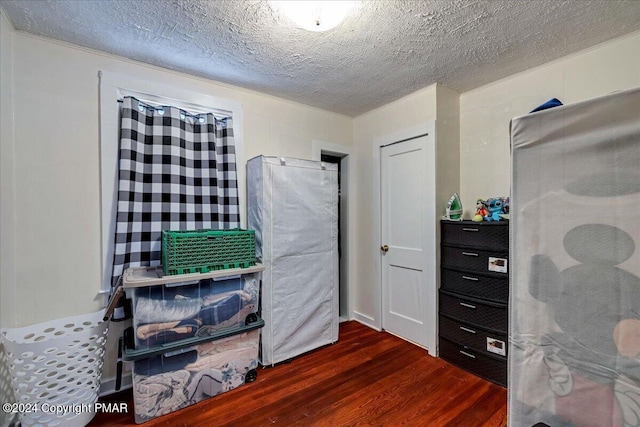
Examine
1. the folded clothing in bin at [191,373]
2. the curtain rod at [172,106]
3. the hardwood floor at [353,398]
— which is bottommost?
the hardwood floor at [353,398]

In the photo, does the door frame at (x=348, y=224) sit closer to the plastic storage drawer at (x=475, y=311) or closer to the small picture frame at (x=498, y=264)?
the plastic storage drawer at (x=475, y=311)

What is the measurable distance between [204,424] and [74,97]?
92.1 inches

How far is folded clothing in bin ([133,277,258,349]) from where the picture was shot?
1.76 metres

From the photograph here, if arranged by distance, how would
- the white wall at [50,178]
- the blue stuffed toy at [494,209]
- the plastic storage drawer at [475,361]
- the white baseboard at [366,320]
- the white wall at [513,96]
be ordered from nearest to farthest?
the white wall at [50,178], the white wall at [513,96], the plastic storage drawer at [475,361], the blue stuffed toy at [494,209], the white baseboard at [366,320]

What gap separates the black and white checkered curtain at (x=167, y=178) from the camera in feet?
6.61

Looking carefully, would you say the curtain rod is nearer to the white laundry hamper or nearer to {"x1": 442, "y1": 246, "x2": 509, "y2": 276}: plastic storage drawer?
the white laundry hamper

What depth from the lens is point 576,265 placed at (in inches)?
36.5

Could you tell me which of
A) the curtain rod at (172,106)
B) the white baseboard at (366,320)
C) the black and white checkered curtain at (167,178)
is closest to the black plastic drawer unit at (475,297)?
the white baseboard at (366,320)

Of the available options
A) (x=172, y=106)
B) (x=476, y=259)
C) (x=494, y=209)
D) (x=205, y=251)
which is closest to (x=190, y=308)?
(x=205, y=251)

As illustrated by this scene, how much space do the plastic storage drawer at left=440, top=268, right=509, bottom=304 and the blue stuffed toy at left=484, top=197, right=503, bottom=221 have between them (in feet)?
1.53

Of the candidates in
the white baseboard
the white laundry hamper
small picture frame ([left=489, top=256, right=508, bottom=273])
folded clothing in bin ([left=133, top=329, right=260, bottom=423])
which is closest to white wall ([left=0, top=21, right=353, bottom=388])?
the white laundry hamper

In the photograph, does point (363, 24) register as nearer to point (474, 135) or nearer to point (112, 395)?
point (474, 135)

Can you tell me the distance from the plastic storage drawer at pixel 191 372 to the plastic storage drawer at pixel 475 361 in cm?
164

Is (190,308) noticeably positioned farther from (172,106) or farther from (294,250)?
(172,106)
